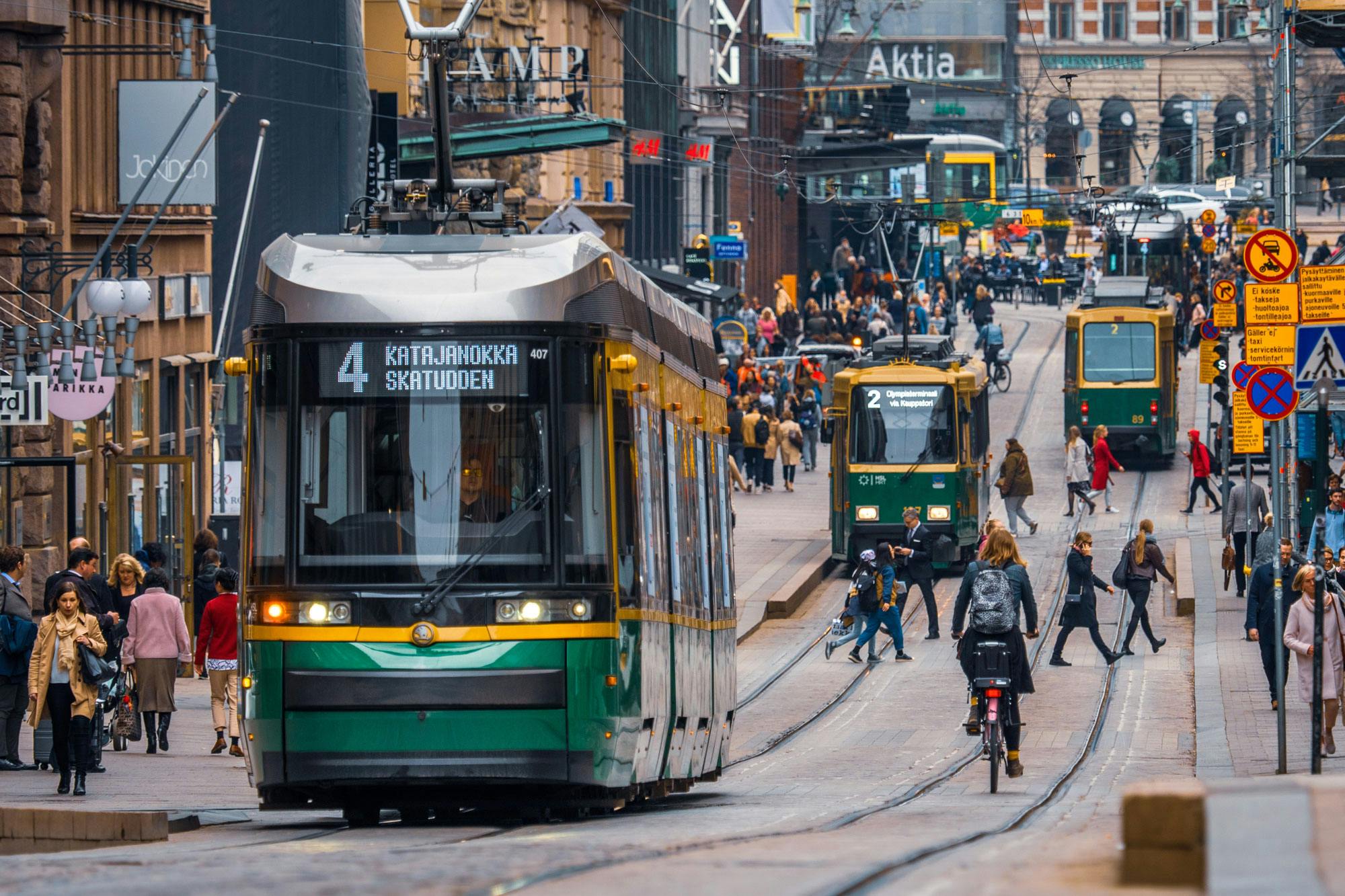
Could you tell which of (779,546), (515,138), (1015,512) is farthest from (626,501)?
(515,138)

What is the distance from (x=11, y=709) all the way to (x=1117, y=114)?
354ft

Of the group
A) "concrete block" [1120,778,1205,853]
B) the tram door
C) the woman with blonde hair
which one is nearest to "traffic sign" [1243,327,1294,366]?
the woman with blonde hair

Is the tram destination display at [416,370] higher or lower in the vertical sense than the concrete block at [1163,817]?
higher

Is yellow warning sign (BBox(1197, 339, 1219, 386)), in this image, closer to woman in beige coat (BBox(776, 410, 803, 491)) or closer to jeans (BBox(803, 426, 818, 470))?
woman in beige coat (BBox(776, 410, 803, 491))

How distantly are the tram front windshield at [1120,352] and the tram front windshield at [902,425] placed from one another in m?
12.4

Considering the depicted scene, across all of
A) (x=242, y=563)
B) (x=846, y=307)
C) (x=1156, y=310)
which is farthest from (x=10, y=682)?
(x=846, y=307)

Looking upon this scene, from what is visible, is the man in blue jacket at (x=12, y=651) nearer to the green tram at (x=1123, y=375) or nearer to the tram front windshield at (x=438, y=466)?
the tram front windshield at (x=438, y=466)

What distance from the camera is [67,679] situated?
1518 cm

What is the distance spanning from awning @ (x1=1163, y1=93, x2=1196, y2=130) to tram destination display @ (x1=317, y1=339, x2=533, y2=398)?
109700mm

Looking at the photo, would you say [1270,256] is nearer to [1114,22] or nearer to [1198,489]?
[1198,489]

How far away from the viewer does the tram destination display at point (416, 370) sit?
11.6 meters

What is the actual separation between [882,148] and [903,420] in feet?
135

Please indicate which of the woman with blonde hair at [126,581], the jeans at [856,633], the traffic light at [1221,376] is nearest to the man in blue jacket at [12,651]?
the woman with blonde hair at [126,581]

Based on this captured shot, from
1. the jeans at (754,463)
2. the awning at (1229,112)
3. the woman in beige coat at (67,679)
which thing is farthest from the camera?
the awning at (1229,112)
